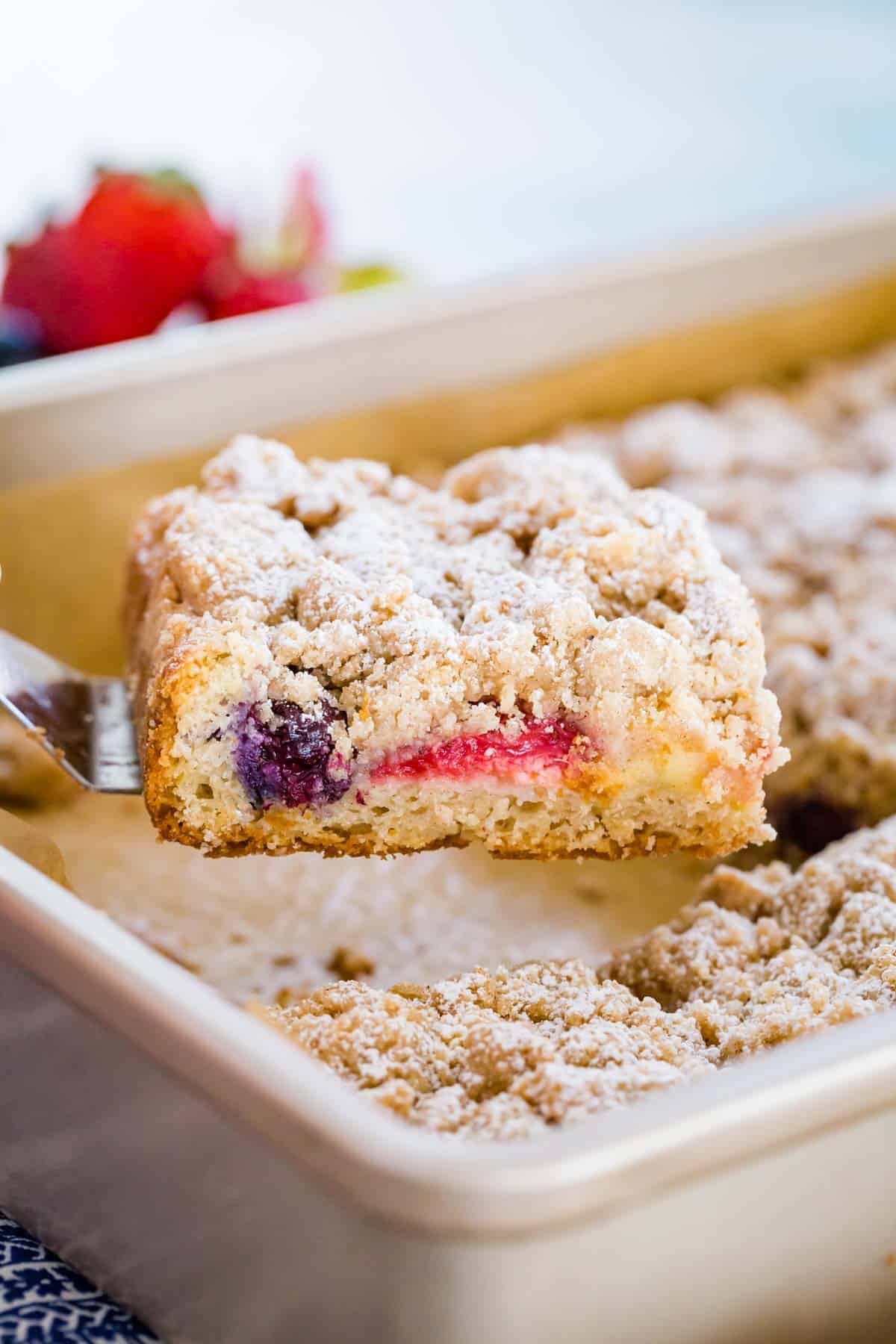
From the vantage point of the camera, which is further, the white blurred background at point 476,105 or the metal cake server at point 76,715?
the white blurred background at point 476,105

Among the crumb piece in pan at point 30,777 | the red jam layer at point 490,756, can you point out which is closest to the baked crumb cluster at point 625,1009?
the red jam layer at point 490,756

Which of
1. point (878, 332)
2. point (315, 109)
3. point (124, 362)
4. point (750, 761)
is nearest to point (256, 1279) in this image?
point (750, 761)

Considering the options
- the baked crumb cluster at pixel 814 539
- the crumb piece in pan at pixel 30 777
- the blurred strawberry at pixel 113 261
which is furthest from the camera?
the blurred strawberry at pixel 113 261

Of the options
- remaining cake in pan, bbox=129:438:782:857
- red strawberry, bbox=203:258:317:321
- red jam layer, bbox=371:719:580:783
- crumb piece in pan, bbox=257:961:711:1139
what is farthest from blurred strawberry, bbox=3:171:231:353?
crumb piece in pan, bbox=257:961:711:1139

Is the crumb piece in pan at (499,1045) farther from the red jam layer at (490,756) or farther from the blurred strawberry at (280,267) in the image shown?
the blurred strawberry at (280,267)

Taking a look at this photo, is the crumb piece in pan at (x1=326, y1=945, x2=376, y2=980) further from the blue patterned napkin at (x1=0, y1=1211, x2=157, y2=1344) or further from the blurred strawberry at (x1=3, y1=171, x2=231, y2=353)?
the blurred strawberry at (x1=3, y1=171, x2=231, y2=353)

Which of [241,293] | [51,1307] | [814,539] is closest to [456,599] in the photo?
[51,1307]
